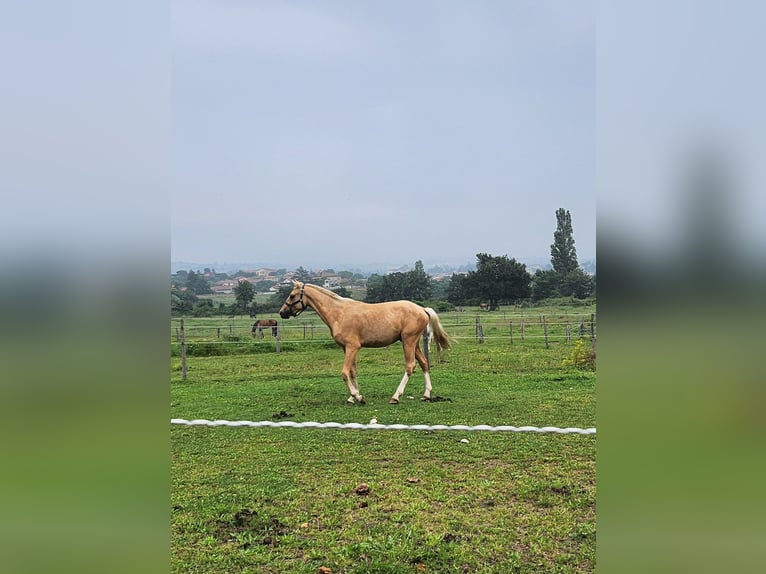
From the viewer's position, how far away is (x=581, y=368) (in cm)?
818

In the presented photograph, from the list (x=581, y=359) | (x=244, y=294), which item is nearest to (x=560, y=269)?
(x=581, y=359)

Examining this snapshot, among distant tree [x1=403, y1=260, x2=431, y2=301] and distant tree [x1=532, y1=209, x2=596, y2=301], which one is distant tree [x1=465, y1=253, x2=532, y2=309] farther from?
distant tree [x1=403, y1=260, x2=431, y2=301]

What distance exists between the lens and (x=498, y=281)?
38.5ft

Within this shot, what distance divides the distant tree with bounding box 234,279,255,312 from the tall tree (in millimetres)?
6398

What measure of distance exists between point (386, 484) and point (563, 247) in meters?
9.80

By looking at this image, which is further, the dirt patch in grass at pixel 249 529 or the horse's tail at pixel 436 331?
the horse's tail at pixel 436 331

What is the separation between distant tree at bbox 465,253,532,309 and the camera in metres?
11.7

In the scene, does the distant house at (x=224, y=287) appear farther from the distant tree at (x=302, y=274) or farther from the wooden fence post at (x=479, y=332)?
the wooden fence post at (x=479, y=332)

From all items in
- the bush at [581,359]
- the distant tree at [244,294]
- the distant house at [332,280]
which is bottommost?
the bush at [581,359]

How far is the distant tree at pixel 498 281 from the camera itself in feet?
38.3

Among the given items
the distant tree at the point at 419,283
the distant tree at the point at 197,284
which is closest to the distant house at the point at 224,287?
the distant tree at the point at 197,284

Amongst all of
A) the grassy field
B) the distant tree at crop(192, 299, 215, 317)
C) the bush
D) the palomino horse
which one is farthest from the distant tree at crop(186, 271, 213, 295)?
the bush

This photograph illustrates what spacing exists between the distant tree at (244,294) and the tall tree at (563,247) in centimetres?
640
